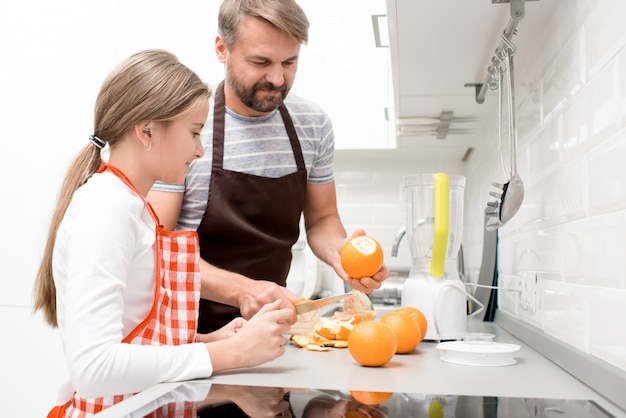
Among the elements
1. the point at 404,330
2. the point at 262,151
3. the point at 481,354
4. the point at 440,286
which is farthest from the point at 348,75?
the point at 481,354

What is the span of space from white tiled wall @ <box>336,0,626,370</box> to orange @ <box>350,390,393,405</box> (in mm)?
257

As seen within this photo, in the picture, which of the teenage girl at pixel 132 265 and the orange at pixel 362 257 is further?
the orange at pixel 362 257

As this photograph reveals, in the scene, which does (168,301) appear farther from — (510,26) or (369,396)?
(510,26)

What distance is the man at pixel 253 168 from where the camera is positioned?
1.20m

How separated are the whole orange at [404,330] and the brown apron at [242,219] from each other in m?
0.40

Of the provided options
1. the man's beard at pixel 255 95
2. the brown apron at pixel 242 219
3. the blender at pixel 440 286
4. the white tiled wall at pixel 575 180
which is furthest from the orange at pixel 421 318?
the man's beard at pixel 255 95

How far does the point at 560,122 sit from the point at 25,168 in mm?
1835

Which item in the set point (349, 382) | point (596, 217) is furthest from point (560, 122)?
point (349, 382)

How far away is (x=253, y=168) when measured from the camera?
1335 millimetres

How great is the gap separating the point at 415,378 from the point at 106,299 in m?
0.41

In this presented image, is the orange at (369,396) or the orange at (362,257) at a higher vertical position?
the orange at (362,257)

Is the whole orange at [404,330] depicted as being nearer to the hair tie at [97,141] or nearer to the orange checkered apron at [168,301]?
the orange checkered apron at [168,301]

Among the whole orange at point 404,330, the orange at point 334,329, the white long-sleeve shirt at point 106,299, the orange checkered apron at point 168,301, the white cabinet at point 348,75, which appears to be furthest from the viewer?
the white cabinet at point 348,75

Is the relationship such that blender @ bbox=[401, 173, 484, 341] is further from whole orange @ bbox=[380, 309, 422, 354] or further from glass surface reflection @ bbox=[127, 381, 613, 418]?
glass surface reflection @ bbox=[127, 381, 613, 418]
